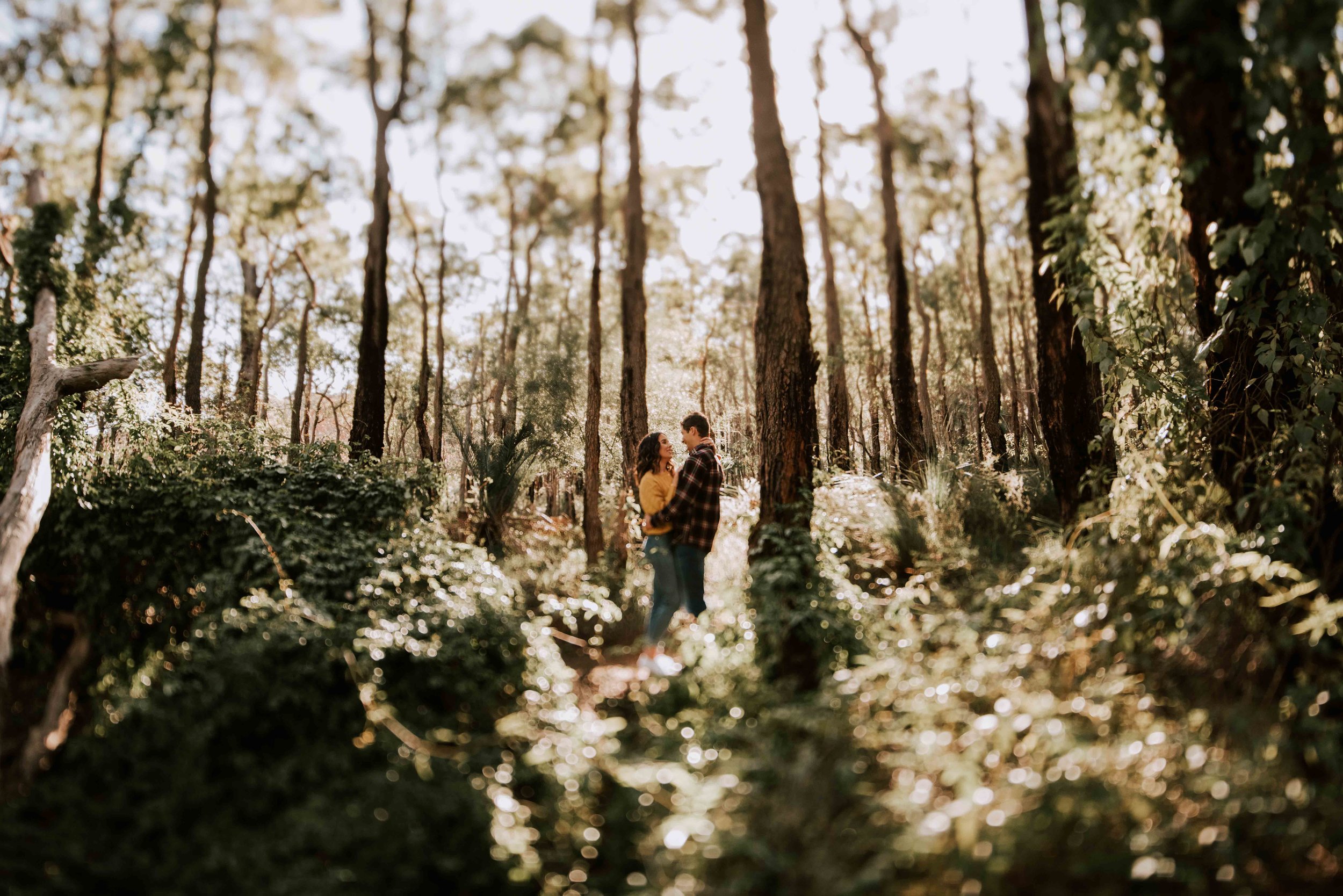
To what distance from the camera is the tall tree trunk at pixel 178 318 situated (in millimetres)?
17094

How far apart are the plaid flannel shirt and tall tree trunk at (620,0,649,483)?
447cm

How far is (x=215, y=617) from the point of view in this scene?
421 centimetres

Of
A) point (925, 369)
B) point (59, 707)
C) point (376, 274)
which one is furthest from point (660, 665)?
point (925, 369)

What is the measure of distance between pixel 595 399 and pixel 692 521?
21.5ft

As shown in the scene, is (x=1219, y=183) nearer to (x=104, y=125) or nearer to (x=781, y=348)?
(x=781, y=348)

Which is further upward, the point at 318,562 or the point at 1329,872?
the point at 318,562

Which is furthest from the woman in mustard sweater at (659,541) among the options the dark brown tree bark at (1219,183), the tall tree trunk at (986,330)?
the tall tree trunk at (986,330)

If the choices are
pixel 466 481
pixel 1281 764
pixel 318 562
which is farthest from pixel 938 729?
pixel 466 481

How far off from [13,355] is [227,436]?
1815 mm

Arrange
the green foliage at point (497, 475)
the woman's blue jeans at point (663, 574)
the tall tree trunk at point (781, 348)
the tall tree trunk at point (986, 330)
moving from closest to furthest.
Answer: the woman's blue jeans at point (663, 574), the tall tree trunk at point (781, 348), the green foliage at point (497, 475), the tall tree trunk at point (986, 330)

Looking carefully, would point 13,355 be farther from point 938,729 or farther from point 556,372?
point 556,372

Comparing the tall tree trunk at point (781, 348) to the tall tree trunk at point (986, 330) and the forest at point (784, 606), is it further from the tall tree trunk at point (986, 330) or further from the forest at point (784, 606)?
the tall tree trunk at point (986, 330)

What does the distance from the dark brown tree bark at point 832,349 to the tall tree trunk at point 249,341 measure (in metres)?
13.4

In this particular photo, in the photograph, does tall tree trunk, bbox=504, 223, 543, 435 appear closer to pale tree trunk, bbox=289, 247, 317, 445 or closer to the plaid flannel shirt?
pale tree trunk, bbox=289, 247, 317, 445
